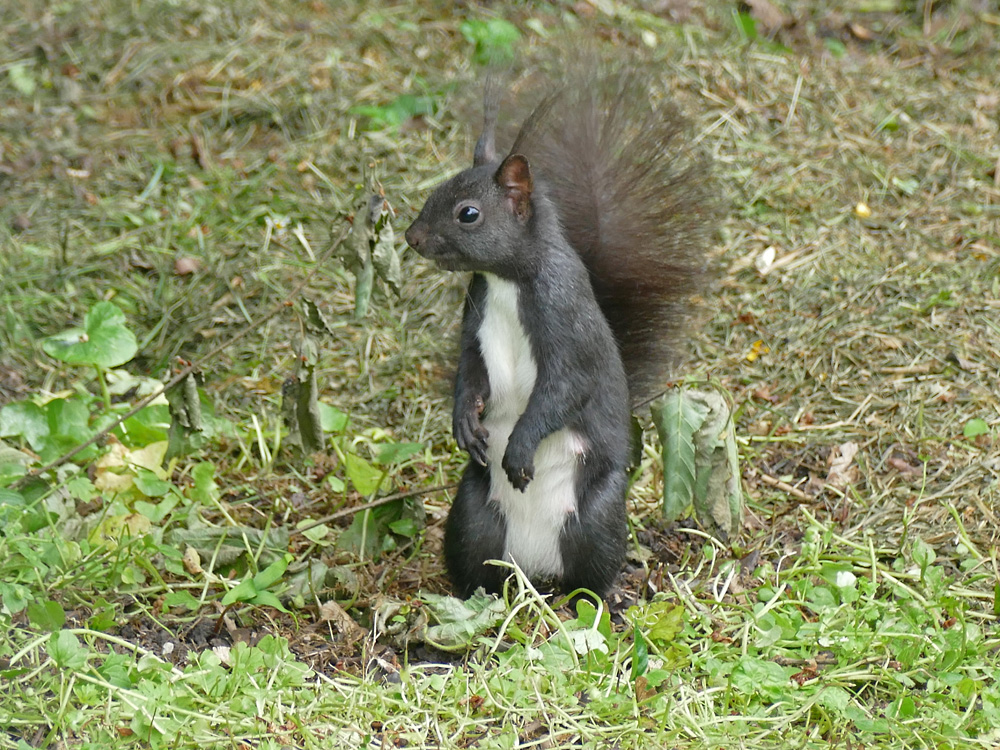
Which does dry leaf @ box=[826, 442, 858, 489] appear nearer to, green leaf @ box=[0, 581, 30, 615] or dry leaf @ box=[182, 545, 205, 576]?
dry leaf @ box=[182, 545, 205, 576]

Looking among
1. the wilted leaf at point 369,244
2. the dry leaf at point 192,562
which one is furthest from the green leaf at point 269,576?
the wilted leaf at point 369,244

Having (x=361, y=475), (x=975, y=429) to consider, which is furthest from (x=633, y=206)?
(x=975, y=429)

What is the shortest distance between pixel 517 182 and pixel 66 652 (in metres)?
1.31

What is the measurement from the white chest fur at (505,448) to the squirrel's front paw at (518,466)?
9cm

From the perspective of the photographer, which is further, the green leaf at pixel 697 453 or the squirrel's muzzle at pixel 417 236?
the green leaf at pixel 697 453

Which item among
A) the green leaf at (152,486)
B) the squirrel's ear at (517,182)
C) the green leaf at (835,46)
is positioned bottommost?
the green leaf at (152,486)

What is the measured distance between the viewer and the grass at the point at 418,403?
2.38 m

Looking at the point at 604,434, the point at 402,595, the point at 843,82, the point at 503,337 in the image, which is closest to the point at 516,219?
the point at 503,337

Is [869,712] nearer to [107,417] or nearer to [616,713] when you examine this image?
[616,713]

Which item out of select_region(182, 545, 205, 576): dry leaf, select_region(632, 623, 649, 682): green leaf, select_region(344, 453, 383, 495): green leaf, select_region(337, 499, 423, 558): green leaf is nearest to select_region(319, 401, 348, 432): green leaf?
select_region(344, 453, 383, 495): green leaf

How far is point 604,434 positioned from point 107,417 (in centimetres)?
154

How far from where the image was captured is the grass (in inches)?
93.7

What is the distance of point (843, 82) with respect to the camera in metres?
4.89

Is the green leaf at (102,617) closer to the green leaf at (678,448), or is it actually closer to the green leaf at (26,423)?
the green leaf at (26,423)
